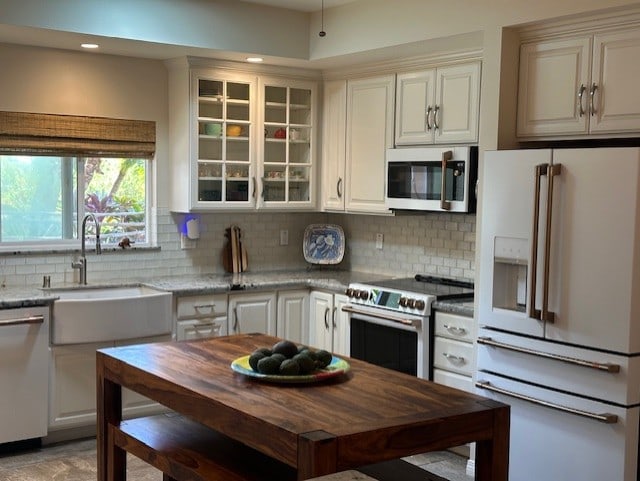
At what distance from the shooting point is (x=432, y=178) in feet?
15.9

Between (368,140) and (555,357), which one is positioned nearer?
(555,357)

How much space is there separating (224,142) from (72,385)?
1875 millimetres

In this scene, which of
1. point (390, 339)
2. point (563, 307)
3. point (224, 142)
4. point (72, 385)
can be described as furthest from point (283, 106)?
point (563, 307)

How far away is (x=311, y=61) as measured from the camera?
5.40 m

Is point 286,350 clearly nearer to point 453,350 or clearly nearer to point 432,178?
point 453,350

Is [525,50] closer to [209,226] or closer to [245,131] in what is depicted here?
[245,131]

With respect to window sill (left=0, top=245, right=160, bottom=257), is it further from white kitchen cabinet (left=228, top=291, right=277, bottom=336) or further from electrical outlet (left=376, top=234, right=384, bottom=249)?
electrical outlet (left=376, top=234, right=384, bottom=249)

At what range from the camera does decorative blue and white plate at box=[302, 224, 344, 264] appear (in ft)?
20.0

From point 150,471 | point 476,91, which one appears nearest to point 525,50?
point 476,91

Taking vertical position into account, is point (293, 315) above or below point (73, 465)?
above

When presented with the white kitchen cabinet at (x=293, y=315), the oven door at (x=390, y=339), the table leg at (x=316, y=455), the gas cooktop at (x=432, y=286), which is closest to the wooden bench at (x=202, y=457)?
the table leg at (x=316, y=455)

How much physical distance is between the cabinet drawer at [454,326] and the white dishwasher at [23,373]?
7.32ft

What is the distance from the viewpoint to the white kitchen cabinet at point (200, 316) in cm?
511

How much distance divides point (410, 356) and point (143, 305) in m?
1.63
